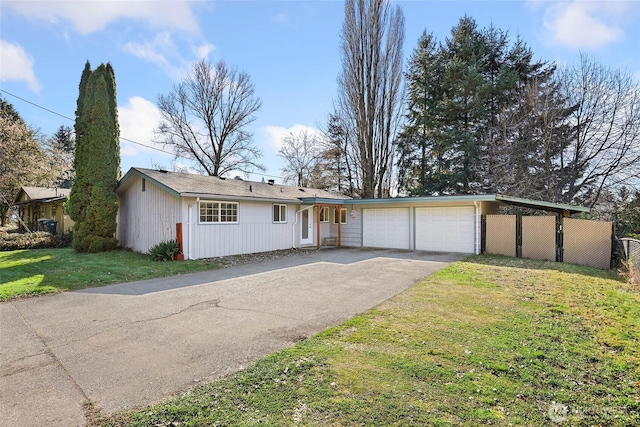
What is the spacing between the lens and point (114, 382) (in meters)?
3.25

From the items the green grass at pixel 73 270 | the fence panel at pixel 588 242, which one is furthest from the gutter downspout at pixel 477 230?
the green grass at pixel 73 270

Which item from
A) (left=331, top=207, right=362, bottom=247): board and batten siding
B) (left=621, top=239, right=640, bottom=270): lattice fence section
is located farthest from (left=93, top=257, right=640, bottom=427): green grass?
(left=331, top=207, right=362, bottom=247): board and batten siding

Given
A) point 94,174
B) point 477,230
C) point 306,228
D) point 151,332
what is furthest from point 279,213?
point 151,332

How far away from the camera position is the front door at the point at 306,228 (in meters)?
15.8

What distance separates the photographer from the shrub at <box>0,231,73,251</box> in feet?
45.6

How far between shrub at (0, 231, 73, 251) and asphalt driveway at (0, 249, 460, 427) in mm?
10308

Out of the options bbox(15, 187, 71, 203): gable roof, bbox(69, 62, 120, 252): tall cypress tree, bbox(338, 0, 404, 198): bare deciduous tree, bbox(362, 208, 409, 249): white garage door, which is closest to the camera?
bbox(69, 62, 120, 252): tall cypress tree

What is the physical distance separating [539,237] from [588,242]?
141 cm

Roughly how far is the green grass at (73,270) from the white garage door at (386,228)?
8382 mm

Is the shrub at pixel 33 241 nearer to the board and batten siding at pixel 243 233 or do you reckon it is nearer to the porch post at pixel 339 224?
the board and batten siding at pixel 243 233

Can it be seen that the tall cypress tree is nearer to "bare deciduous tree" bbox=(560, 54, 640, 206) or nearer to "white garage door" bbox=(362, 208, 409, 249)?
"white garage door" bbox=(362, 208, 409, 249)

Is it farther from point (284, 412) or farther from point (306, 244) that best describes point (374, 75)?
point (284, 412)

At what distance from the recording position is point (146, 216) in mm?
12875

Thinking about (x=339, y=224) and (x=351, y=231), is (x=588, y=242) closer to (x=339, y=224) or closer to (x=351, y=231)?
(x=351, y=231)
